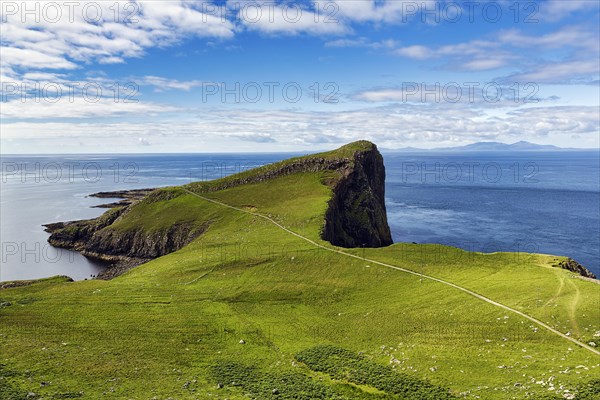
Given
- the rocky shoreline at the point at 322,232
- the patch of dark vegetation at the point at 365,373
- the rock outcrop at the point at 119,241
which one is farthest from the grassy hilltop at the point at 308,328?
the rock outcrop at the point at 119,241

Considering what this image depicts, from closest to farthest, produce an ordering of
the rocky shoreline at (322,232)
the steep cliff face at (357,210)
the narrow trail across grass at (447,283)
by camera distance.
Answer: the narrow trail across grass at (447,283)
the steep cliff face at (357,210)
the rocky shoreline at (322,232)

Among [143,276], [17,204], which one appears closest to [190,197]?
[143,276]

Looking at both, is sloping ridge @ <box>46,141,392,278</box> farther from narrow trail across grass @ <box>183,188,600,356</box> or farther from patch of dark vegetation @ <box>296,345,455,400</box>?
patch of dark vegetation @ <box>296,345,455,400</box>

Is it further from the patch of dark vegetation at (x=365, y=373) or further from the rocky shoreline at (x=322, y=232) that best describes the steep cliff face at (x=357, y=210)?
the patch of dark vegetation at (x=365, y=373)

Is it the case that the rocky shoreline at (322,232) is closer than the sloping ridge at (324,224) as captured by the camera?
Yes

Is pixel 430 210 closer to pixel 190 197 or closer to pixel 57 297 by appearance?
pixel 190 197

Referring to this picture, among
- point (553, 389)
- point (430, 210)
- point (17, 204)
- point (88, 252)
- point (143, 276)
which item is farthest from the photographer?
point (17, 204)

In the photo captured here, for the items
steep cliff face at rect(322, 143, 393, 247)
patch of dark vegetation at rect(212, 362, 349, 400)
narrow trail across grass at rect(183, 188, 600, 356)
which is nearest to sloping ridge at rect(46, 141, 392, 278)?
steep cliff face at rect(322, 143, 393, 247)
